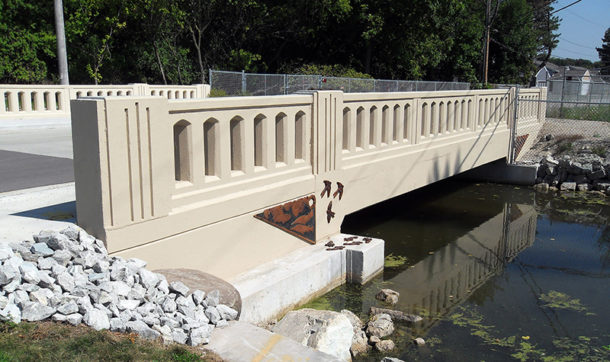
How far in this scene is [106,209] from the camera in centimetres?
485

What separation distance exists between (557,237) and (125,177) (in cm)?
820

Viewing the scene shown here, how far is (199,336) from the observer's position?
13.4ft

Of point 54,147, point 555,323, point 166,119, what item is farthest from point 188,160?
point 54,147

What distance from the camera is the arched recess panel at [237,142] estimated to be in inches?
249

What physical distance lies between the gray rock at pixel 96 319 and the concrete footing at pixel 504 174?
13194mm

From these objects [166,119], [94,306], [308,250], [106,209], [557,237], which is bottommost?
[557,237]

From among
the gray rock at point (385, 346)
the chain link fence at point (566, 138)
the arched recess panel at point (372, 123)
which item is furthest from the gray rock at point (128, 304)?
the chain link fence at point (566, 138)

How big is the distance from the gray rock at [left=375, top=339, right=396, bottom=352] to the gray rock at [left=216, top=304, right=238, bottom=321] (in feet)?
6.00

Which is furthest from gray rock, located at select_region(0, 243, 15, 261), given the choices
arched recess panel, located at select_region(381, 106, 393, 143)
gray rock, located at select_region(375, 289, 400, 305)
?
arched recess panel, located at select_region(381, 106, 393, 143)

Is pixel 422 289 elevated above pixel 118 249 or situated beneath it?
situated beneath

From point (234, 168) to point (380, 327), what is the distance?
2351 millimetres

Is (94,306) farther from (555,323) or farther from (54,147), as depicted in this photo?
(54,147)

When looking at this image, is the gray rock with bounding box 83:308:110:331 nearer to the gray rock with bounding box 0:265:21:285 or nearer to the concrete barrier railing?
the gray rock with bounding box 0:265:21:285

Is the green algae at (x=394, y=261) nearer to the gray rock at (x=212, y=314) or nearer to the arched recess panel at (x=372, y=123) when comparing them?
the arched recess panel at (x=372, y=123)
